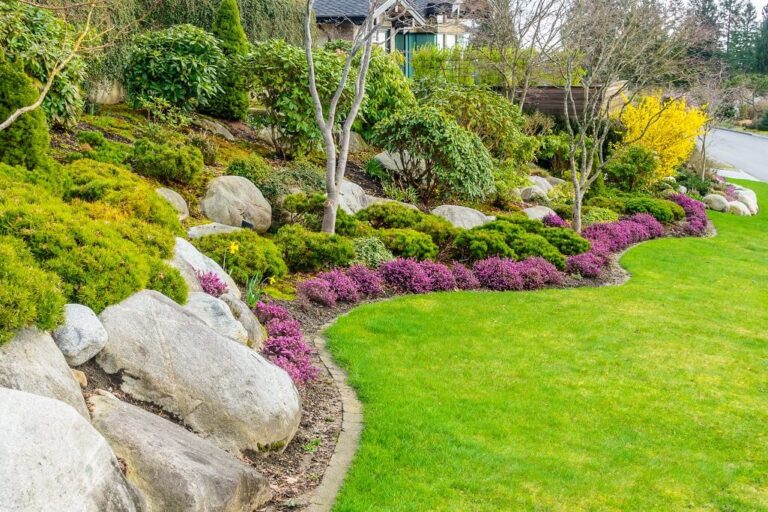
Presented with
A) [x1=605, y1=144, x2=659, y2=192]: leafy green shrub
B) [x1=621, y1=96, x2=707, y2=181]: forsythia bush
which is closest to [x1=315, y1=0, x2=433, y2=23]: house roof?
[x1=621, y1=96, x2=707, y2=181]: forsythia bush

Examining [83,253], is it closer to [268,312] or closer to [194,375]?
[194,375]

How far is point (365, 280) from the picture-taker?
9.90 metres

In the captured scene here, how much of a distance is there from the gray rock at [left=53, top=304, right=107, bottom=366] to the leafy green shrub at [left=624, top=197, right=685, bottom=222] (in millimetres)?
16838

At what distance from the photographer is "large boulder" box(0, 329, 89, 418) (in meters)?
3.95

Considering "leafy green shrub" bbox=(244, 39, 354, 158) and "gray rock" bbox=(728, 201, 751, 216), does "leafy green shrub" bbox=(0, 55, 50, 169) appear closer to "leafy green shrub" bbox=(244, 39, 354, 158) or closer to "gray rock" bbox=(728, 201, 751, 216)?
"leafy green shrub" bbox=(244, 39, 354, 158)

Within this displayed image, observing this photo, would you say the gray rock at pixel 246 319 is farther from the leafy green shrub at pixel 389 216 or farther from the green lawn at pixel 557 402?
the leafy green shrub at pixel 389 216

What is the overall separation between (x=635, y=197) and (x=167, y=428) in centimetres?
1845

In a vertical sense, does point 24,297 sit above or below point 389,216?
above

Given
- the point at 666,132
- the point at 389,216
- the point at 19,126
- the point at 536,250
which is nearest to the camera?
the point at 19,126

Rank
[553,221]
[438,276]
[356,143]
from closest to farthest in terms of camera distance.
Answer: [438,276] → [553,221] → [356,143]

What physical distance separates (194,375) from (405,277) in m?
5.65

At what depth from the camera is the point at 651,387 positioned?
705 cm

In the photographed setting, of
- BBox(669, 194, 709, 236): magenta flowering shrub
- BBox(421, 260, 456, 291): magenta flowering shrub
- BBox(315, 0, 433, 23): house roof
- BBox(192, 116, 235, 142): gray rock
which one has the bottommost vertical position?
BBox(669, 194, 709, 236): magenta flowering shrub

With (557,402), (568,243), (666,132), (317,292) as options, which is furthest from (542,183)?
(557,402)
